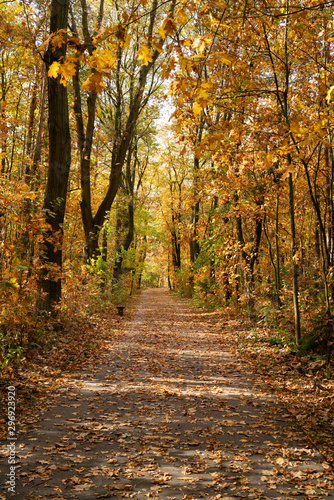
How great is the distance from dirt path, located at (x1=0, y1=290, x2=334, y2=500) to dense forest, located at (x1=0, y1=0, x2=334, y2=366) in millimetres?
1965

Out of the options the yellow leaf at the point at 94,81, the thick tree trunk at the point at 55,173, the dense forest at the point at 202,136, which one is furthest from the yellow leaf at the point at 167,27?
the thick tree trunk at the point at 55,173

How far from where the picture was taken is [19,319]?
629cm

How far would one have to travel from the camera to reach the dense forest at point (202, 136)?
4.18 m

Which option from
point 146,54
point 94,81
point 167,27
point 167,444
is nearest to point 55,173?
point 94,81

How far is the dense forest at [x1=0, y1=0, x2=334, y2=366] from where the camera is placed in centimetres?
418

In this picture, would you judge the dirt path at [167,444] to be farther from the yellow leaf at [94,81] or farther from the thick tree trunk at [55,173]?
the yellow leaf at [94,81]

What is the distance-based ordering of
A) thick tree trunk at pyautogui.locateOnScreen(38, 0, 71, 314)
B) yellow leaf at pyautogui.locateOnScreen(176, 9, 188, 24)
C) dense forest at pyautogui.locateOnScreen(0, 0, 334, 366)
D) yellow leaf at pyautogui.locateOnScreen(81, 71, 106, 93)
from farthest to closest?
thick tree trunk at pyautogui.locateOnScreen(38, 0, 71, 314) < dense forest at pyautogui.locateOnScreen(0, 0, 334, 366) < yellow leaf at pyautogui.locateOnScreen(176, 9, 188, 24) < yellow leaf at pyautogui.locateOnScreen(81, 71, 106, 93)

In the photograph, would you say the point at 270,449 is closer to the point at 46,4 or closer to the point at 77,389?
the point at 77,389

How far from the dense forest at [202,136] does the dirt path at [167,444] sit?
6.45 ft

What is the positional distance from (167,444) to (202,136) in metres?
11.9

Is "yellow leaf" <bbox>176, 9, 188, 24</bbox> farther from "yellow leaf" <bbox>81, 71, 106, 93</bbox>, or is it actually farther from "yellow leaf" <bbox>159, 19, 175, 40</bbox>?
"yellow leaf" <bbox>81, 71, 106, 93</bbox>

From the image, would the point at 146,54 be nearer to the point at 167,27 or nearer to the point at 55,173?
the point at 167,27

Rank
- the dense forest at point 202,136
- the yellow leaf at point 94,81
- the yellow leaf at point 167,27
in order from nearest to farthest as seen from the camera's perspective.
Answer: the yellow leaf at point 167,27 < the yellow leaf at point 94,81 < the dense forest at point 202,136

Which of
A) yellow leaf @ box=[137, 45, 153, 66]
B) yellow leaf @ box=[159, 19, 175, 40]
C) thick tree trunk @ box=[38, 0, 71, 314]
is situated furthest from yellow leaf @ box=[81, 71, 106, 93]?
thick tree trunk @ box=[38, 0, 71, 314]
